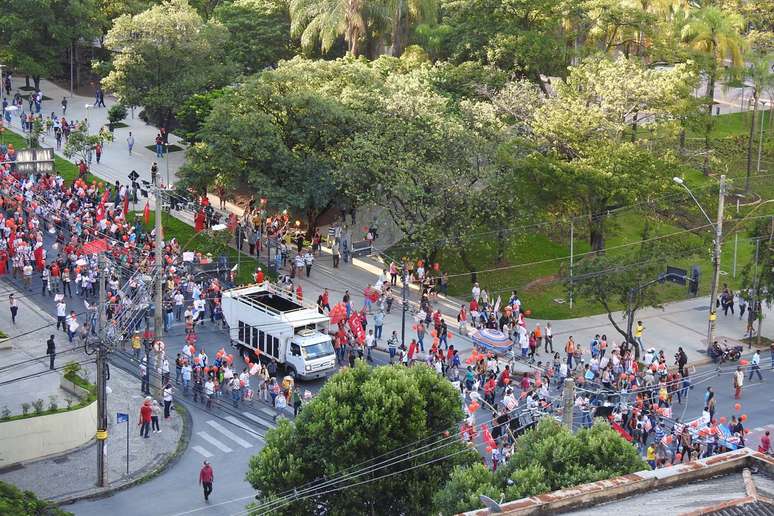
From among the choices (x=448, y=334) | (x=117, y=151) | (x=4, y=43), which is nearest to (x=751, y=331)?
(x=448, y=334)

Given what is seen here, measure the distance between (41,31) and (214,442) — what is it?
49.0 m

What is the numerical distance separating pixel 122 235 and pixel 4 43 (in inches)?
1294

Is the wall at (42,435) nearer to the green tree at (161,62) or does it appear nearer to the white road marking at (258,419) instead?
the white road marking at (258,419)

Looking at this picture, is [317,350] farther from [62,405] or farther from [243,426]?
[62,405]

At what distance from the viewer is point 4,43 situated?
8344 cm

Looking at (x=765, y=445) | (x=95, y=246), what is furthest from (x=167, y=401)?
(x=765, y=445)

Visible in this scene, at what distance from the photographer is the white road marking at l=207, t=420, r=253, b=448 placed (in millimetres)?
41750

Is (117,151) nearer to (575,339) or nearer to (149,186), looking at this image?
(149,186)

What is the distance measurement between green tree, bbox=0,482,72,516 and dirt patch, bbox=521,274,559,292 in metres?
30.2

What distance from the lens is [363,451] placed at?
109ft

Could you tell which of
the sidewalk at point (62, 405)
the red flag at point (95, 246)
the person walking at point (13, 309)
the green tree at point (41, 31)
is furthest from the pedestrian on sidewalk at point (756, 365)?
the green tree at point (41, 31)

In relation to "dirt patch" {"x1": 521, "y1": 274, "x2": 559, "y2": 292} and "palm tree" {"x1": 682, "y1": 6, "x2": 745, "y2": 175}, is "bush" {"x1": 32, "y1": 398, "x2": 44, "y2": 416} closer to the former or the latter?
"dirt patch" {"x1": 521, "y1": 274, "x2": 559, "y2": 292}

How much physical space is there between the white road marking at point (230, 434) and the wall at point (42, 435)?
403cm

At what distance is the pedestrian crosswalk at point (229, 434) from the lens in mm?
41531
